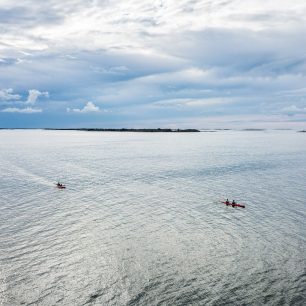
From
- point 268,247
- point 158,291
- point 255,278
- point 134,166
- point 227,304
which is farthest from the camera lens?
point 134,166

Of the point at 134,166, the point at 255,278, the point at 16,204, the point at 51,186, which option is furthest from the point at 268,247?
the point at 134,166

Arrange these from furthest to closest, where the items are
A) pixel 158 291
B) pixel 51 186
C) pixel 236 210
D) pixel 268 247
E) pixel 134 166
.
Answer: pixel 134 166
pixel 51 186
pixel 236 210
pixel 268 247
pixel 158 291

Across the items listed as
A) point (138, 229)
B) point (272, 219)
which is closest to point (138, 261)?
Answer: point (138, 229)

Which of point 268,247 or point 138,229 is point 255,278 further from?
point 138,229

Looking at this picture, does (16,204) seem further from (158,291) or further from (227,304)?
(227,304)

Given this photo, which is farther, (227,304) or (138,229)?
(138,229)

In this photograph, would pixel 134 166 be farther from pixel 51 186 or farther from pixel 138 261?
pixel 138 261

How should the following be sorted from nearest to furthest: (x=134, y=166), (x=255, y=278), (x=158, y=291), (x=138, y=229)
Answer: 1. (x=158, y=291)
2. (x=255, y=278)
3. (x=138, y=229)
4. (x=134, y=166)

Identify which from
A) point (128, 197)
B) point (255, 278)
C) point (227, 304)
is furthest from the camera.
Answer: point (128, 197)

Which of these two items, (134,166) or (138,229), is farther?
(134,166)
